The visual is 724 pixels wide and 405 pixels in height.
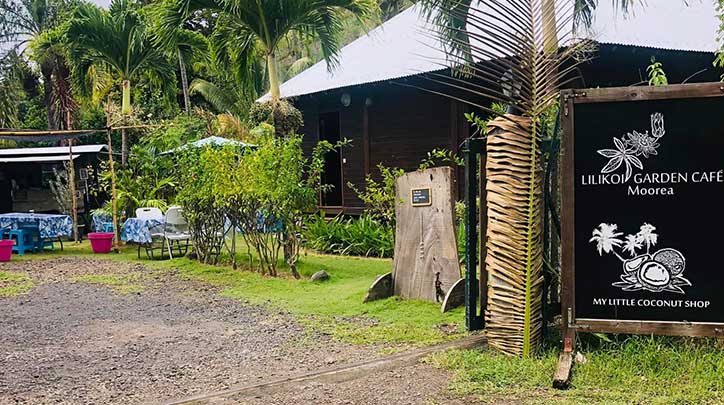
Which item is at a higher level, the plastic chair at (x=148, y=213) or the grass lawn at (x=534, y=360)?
the plastic chair at (x=148, y=213)

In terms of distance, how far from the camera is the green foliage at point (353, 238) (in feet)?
33.7

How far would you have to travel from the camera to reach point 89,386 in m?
4.23

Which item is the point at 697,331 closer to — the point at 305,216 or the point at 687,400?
the point at 687,400

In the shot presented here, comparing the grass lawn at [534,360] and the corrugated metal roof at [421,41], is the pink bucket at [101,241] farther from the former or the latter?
the grass lawn at [534,360]

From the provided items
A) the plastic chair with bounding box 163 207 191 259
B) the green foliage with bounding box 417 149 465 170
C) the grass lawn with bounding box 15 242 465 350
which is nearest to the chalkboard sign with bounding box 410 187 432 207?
the green foliage with bounding box 417 149 465 170

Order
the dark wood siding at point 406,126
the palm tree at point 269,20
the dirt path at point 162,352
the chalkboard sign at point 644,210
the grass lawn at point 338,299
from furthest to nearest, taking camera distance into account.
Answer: the dark wood siding at point 406,126
the palm tree at point 269,20
the grass lawn at point 338,299
the chalkboard sign at point 644,210
the dirt path at point 162,352

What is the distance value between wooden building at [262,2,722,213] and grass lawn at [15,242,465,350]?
3.07 meters

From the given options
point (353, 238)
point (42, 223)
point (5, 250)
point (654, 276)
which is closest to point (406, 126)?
point (353, 238)

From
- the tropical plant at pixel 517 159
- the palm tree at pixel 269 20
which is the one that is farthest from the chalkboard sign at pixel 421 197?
the palm tree at pixel 269 20

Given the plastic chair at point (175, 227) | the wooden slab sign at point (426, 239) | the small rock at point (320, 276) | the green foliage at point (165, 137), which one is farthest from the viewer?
the green foliage at point (165, 137)

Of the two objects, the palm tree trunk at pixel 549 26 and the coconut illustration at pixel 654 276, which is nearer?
the coconut illustration at pixel 654 276

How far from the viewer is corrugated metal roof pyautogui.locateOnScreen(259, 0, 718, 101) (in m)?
9.77

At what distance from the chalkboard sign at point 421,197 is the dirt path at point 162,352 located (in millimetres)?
1675

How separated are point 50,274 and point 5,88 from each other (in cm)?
1917
